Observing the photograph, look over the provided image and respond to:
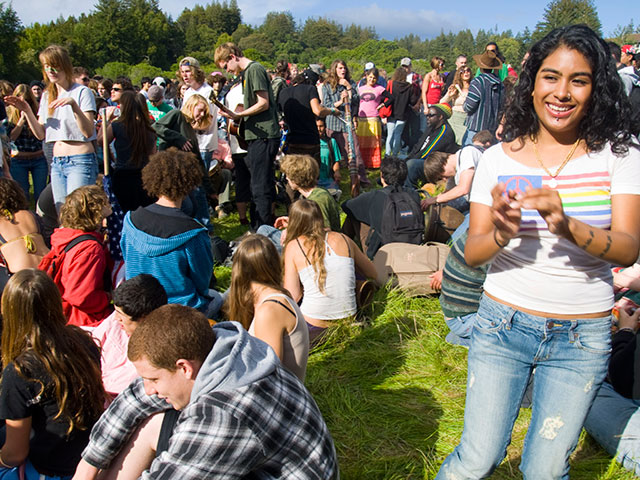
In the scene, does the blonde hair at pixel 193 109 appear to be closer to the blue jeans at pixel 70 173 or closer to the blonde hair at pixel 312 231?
the blue jeans at pixel 70 173

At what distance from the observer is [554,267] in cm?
167

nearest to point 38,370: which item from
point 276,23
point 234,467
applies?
point 234,467

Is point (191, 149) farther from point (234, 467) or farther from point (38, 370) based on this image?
point (234, 467)

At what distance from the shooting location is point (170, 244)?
3572mm

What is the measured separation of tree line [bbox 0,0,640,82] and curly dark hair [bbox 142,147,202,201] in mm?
24791

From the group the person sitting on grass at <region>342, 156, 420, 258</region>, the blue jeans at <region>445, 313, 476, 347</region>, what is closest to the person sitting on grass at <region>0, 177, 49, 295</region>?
the person sitting on grass at <region>342, 156, 420, 258</region>

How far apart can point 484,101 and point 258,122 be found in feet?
10.6

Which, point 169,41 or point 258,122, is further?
point 169,41

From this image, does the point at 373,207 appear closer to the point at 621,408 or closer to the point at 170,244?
the point at 170,244

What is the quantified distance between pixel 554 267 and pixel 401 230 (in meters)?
3.16

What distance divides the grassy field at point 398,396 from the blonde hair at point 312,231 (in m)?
0.49

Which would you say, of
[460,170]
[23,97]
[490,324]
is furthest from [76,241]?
[23,97]

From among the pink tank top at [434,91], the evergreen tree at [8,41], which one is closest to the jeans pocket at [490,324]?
the pink tank top at [434,91]

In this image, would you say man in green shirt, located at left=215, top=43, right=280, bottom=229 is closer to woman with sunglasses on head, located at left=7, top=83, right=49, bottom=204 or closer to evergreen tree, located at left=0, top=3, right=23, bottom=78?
woman with sunglasses on head, located at left=7, top=83, right=49, bottom=204
